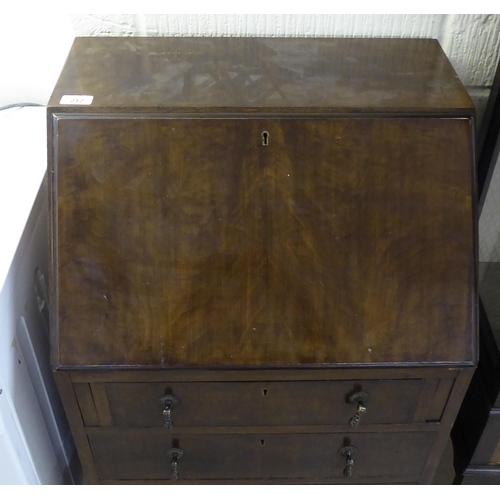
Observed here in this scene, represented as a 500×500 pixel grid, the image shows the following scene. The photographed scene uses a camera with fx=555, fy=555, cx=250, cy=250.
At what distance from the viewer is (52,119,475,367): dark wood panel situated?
2.95 ft

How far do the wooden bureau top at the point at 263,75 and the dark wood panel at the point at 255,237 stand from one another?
0.04 meters

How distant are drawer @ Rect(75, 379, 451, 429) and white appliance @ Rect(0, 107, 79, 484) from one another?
0.12 metres

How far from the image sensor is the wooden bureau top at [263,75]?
0.91m

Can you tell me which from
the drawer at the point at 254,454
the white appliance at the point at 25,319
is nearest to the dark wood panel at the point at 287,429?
the drawer at the point at 254,454

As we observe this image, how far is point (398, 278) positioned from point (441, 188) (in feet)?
0.54

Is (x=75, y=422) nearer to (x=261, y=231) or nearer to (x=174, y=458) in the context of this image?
(x=174, y=458)

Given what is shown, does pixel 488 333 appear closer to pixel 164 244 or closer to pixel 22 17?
pixel 164 244

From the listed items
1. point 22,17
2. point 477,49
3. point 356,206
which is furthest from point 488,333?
point 22,17

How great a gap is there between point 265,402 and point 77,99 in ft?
2.01

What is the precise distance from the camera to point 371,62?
1022mm

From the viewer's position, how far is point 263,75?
3.23ft

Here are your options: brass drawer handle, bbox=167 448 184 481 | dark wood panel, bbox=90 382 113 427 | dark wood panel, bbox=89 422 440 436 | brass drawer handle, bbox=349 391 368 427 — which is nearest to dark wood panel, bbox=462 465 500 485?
dark wood panel, bbox=89 422 440 436

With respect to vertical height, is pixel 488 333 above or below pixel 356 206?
below

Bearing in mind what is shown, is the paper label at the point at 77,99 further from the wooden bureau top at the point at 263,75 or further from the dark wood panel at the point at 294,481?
the dark wood panel at the point at 294,481
